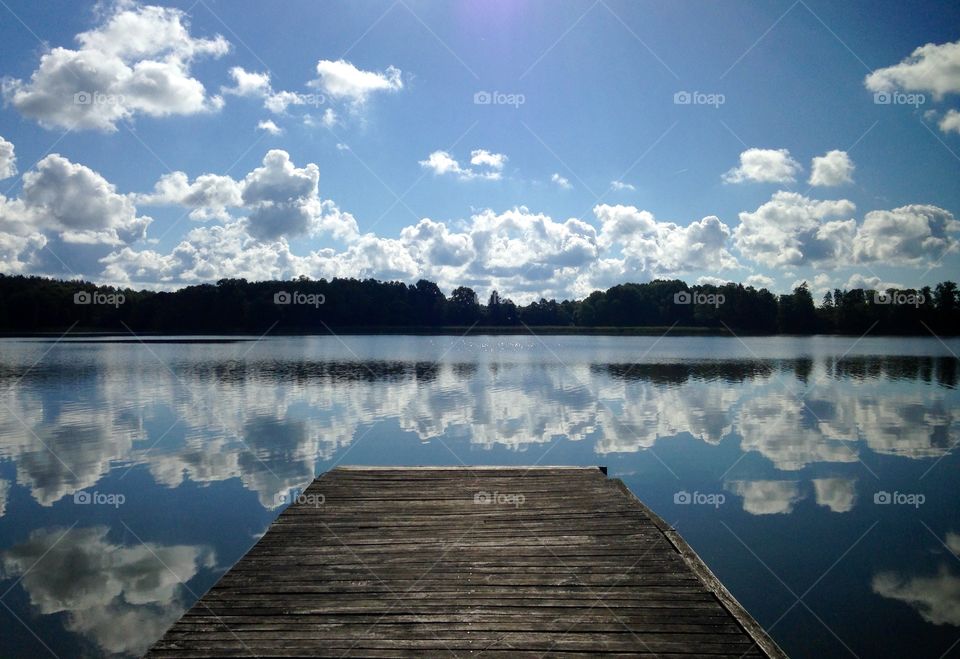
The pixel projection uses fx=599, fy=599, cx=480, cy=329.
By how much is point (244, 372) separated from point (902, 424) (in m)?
26.8

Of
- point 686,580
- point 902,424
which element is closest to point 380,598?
point 686,580

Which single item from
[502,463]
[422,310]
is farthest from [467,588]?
[422,310]

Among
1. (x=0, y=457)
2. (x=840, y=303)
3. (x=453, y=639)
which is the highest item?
(x=840, y=303)

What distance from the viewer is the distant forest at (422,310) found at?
286 ft

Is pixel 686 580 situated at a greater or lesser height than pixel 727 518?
greater

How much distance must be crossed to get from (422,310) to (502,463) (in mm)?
99551

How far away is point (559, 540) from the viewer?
6.01 meters

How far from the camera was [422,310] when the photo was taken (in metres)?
111

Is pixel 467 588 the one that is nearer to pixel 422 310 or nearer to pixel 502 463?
pixel 502 463

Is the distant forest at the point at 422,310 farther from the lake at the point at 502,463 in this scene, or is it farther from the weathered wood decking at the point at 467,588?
the weathered wood decking at the point at 467,588

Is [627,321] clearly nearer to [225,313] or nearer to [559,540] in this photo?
[225,313]

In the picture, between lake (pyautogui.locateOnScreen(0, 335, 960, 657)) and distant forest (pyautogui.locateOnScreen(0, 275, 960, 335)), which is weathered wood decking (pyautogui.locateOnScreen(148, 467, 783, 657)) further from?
distant forest (pyautogui.locateOnScreen(0, 275, 960, 335))

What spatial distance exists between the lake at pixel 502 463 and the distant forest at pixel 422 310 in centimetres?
5925

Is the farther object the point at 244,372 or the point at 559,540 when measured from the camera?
the point at 244,372
